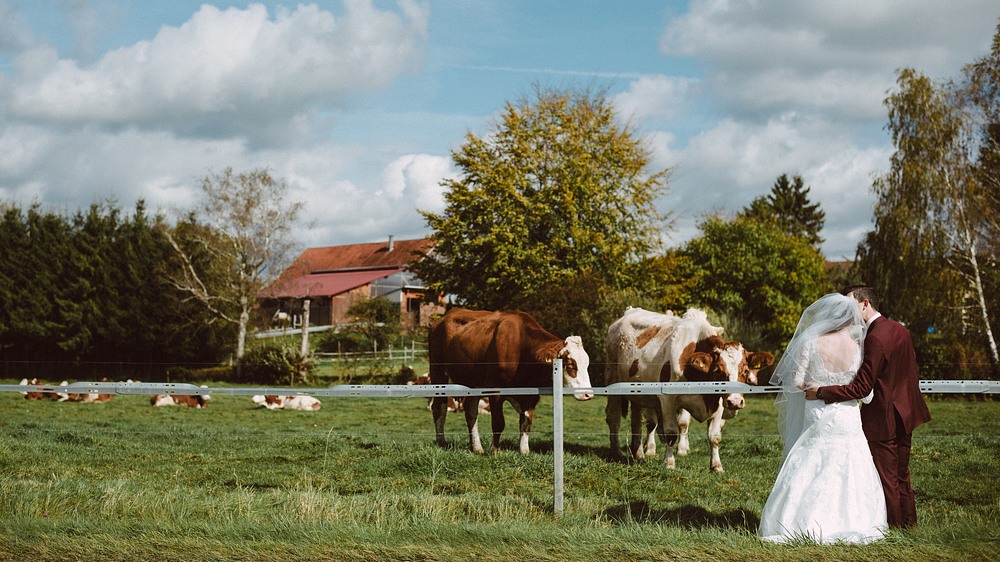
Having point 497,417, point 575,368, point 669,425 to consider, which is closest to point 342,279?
point 497,417

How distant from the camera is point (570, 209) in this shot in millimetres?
38094

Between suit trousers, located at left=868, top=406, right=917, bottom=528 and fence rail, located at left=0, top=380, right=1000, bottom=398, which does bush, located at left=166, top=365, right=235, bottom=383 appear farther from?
suit trousers, located at left=868, top=406, right=917, bottom=528

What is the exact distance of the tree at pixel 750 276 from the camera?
128 feet

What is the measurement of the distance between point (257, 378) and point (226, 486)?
27.5 meters

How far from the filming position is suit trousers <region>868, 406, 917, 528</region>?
679cm

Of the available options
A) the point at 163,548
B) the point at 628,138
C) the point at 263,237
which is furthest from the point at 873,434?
the point at 263,237

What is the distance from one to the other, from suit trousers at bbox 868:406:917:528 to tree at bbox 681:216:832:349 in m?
31.9

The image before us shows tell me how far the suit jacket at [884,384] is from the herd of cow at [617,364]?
11.4 ft

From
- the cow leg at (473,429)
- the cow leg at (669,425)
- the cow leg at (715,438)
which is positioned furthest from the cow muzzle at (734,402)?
the cow leg at (473,429)

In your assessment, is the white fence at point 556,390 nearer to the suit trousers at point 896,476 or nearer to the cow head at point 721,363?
the suit trousers at point 896,476

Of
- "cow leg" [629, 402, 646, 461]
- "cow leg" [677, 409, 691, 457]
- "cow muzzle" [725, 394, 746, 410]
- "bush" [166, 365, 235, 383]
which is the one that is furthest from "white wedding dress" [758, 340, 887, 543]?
"bush" [166, 365, 235, 383]

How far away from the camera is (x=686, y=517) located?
304 inches

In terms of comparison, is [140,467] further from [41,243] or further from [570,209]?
[41,243]

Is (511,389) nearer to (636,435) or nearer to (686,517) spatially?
(686,517)
